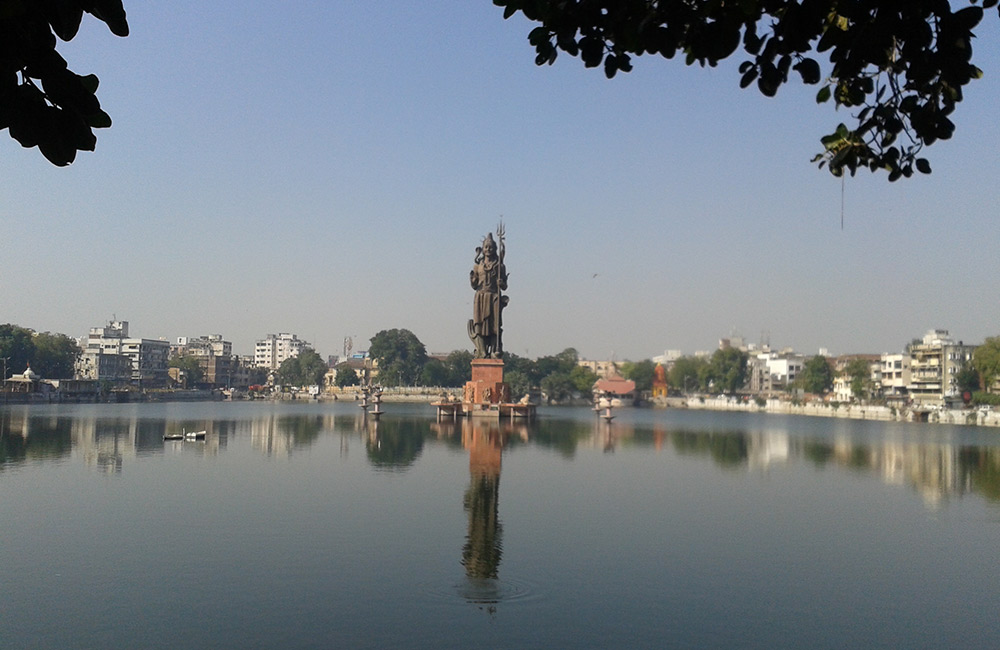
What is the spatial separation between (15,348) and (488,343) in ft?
176

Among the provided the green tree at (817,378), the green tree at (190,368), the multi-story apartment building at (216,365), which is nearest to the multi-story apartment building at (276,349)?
the multi-story apartment building at (216,365)

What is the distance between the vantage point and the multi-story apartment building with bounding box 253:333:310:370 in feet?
591

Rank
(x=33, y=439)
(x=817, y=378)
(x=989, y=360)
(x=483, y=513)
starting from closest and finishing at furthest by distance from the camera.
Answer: (x=483, y=513), (x=33, y=439), (x=989, y=360), (x=817, y=378)

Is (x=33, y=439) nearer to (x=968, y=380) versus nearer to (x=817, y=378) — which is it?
(x=968, y=380)

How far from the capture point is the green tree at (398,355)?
113 m

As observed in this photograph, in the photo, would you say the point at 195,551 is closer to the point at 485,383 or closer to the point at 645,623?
the point at 645,623

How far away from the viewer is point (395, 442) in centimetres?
3556

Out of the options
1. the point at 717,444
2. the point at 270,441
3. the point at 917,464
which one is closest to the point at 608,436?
the point at 717,444

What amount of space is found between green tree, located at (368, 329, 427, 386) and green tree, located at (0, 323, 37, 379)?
128 feet

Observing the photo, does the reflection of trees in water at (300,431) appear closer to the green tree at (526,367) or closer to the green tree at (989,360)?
the green tree at (989,360)

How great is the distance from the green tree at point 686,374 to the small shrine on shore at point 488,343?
66491 millimetres

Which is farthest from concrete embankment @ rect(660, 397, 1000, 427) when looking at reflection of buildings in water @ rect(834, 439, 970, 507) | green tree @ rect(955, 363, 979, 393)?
reflection of buildings in water @ rect(834, 439, 970, 507)

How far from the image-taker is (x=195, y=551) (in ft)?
45.8

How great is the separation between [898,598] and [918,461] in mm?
22053
